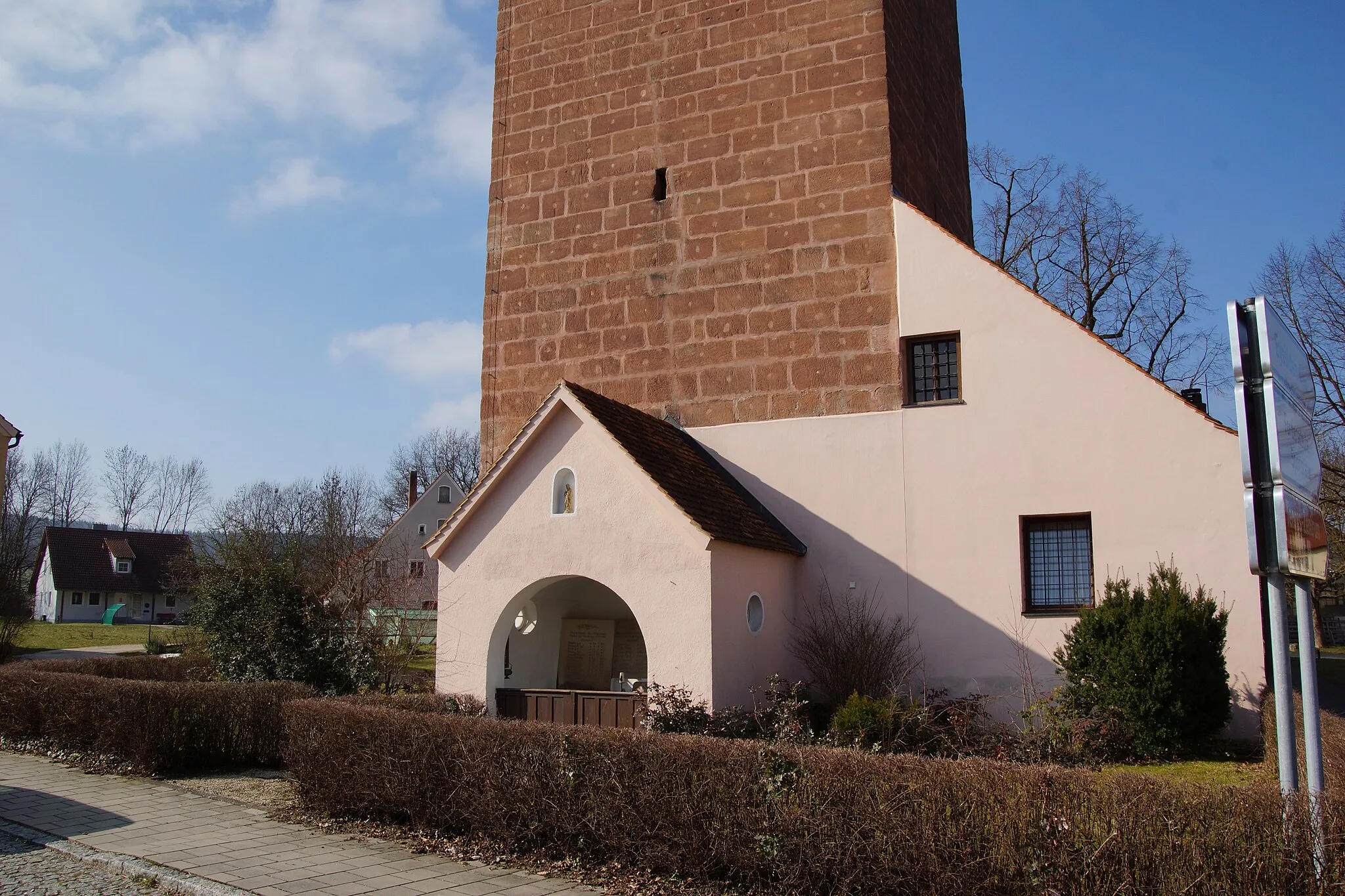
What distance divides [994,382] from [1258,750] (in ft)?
17.7

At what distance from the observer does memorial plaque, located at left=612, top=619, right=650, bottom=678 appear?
15391 millimetres

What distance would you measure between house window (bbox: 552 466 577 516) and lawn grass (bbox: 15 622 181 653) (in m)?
27.9

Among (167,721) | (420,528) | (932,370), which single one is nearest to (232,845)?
(167,721)

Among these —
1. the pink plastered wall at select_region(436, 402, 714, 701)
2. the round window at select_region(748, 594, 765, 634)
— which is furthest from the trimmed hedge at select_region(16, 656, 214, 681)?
the round window at select_region(748, 594, 765, 634)

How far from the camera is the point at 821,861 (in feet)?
22.8

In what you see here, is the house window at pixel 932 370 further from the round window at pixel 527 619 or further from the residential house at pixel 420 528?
the residential house at pixel 420 528

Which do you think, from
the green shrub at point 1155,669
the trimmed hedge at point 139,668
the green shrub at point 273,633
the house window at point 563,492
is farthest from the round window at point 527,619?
the green shrub at point 1155,669

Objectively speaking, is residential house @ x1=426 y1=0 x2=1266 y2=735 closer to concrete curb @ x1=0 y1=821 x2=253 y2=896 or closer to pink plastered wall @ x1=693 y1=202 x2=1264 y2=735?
pink plastered wall @ x1=693 y1=202 x2=1264 y2=735

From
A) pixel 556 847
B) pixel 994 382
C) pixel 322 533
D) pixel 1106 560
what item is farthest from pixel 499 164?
pixel 322 533

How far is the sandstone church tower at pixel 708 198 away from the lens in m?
15.3

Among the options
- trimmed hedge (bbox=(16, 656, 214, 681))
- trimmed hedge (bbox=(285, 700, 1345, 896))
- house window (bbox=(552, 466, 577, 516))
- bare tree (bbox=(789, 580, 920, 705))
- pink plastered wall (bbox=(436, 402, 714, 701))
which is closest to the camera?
trimmed hedge (bbox=(285, 700, 1345, 896))

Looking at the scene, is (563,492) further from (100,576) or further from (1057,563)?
(100,576)

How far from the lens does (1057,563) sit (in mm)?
13445

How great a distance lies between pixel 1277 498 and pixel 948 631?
9.28 meters
